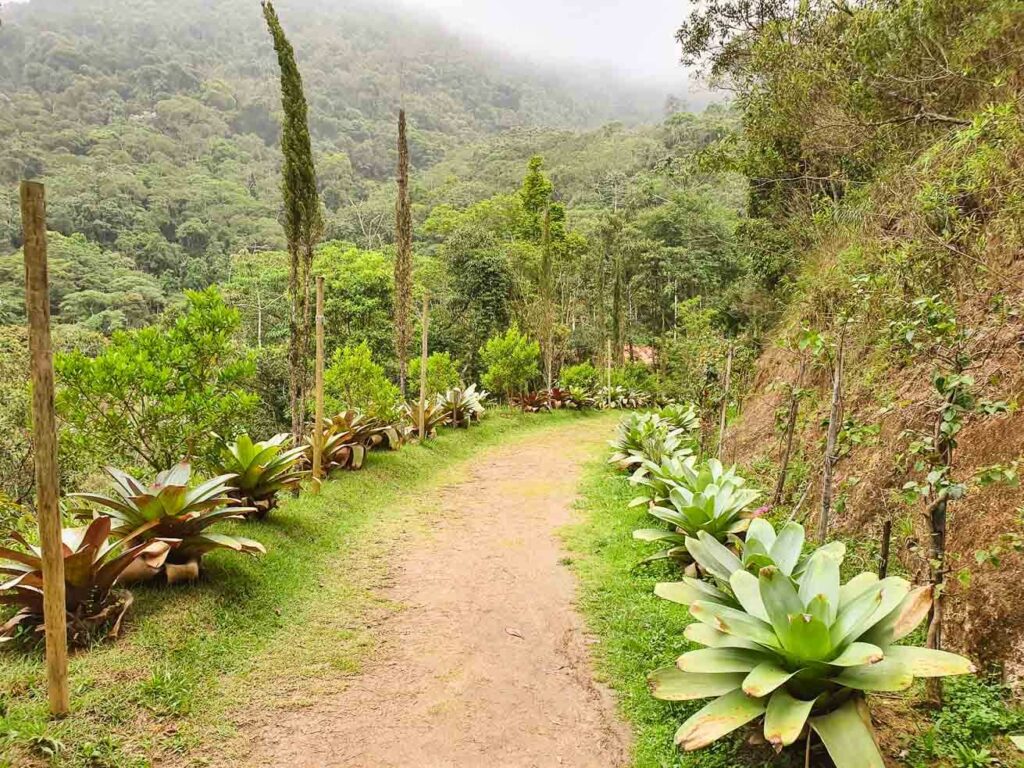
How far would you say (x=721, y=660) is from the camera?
101 inches

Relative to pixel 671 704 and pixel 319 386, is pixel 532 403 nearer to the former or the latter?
pixel 319 386

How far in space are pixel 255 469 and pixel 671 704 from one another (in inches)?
146

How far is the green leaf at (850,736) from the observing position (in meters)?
2.06

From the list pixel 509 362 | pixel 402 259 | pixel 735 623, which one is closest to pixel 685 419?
pixel 509 362

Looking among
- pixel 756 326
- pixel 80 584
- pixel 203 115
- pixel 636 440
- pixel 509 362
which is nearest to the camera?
pixel 80 584

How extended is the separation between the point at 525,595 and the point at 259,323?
2027cm

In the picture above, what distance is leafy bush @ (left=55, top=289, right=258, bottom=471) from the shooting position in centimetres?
439

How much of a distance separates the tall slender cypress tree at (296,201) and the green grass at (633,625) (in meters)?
3.79

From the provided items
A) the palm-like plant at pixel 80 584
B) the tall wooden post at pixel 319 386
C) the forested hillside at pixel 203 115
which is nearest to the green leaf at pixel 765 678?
the palm-like plant at pixel 80 584

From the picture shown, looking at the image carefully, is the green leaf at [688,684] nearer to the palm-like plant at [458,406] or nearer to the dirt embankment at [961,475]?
the dirt embankment at [961,475]

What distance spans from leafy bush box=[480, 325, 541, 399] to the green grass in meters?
8.76

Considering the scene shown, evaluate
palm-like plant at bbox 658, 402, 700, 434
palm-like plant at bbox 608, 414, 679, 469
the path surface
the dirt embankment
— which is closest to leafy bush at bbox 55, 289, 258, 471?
the path surface

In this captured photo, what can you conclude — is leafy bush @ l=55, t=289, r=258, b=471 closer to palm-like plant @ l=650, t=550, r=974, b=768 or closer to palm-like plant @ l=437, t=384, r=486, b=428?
palm-like plant @ l=650, t=550, r=974, b=768

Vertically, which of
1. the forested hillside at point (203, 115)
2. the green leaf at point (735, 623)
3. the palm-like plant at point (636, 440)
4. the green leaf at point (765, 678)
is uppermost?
the forested hillside at point (203, 115)
